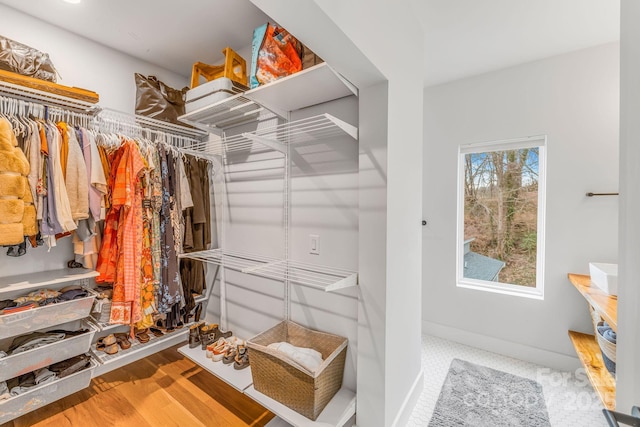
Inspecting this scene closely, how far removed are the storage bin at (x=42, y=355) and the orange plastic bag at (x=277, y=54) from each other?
1979 mm

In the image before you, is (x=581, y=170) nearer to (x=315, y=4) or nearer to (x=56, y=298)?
(x=315, y=4)

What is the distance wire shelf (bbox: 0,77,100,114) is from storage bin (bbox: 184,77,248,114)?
2.09ft

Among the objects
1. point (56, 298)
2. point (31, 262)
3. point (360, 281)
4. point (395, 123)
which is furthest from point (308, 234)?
point (31, 262)

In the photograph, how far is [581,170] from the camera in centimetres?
204

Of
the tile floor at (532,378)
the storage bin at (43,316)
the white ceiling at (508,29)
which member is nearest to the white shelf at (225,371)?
the storage bin at (43,316)

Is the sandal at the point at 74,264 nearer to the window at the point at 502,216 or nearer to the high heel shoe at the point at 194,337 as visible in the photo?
the high heel shoe at the point at 194,337

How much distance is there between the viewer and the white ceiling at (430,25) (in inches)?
64.0

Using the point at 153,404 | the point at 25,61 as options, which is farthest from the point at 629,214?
the point at 25,61

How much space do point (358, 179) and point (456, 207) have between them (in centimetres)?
153

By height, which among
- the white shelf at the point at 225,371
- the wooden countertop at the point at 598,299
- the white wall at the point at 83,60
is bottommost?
the white shelf at the point at 225,371

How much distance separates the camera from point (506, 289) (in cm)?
244

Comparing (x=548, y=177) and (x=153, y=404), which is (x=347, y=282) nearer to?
(x=153, y=404)

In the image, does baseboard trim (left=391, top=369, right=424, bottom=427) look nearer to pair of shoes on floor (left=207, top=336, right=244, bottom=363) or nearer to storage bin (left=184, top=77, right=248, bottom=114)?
pair of shoes on floor (left=207, top=336, right=244, bottom=363)

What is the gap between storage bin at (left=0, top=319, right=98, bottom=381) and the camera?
58.1 inches
